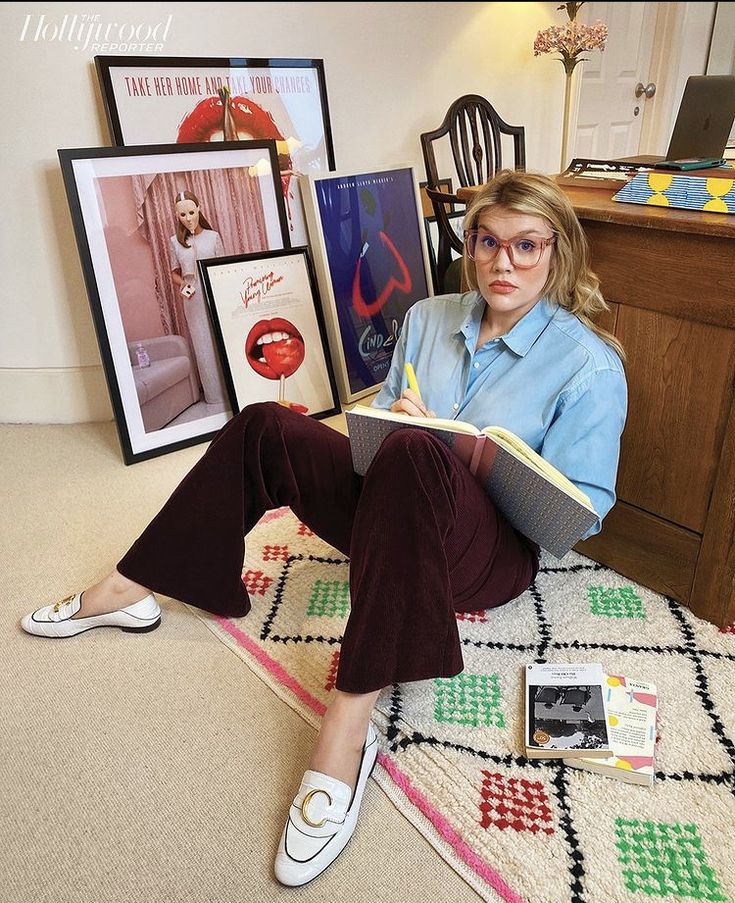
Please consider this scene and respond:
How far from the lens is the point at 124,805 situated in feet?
3.88

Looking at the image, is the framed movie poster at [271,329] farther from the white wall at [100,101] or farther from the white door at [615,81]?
the white door at [615,81]

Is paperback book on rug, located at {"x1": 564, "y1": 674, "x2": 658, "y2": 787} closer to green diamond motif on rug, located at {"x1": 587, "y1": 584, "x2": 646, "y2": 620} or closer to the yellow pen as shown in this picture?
green diamond motif on rug, located at {"x1": 587, "y1": 584, "x2": 646, "y2": 620}

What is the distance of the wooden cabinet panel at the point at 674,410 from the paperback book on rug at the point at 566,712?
1.37 ft

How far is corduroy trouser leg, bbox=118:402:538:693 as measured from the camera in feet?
3.68

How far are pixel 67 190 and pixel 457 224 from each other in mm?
1492

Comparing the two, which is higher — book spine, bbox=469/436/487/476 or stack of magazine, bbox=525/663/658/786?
book spine, bbox=469/436/487/476

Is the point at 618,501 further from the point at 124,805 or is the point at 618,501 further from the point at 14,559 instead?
the point at 14,559

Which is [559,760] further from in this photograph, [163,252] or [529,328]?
[163,252]

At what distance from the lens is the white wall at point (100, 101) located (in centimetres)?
216

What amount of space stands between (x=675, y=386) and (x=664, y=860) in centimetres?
85

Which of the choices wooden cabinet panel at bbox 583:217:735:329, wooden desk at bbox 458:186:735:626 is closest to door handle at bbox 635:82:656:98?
wooden desk at bbox 458:186:735:626

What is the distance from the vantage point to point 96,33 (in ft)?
7.06

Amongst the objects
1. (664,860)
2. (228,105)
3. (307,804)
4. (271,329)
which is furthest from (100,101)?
(664,860)

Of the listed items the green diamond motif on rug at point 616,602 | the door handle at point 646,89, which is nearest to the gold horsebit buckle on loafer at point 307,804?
the green diamond motif on rug at point 616,602
